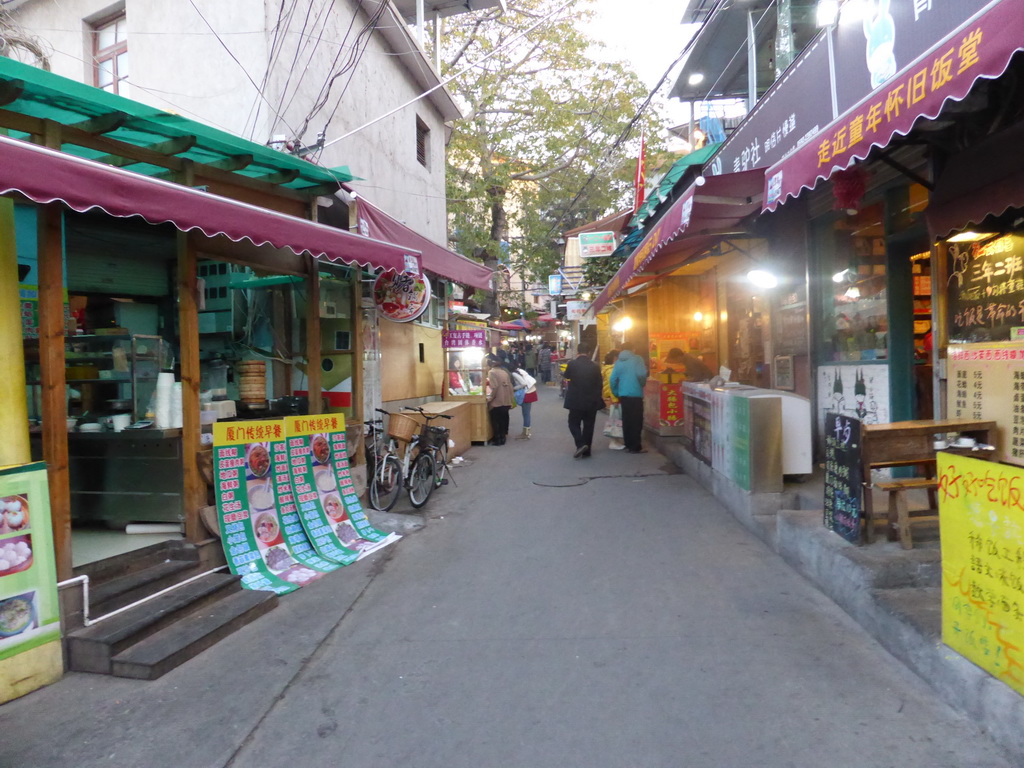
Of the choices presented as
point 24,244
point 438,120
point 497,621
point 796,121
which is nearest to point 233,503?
point 497,621

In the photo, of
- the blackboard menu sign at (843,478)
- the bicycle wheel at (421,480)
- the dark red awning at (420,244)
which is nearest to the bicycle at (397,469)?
the bicycle wheel at (421,480)

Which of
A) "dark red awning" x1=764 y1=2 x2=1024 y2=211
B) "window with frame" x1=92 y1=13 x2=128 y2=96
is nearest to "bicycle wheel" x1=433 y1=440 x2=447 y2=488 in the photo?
"dark red awning" x1=764 y1=2 x2=1024 y2=211

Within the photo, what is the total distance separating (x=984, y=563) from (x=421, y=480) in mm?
5897

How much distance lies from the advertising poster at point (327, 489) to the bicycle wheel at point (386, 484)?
0.82 m

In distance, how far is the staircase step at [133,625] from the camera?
3748 millimetres

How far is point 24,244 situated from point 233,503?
304 centimetres

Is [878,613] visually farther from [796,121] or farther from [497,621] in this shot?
[796,121]

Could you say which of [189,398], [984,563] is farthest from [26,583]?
[984,563]

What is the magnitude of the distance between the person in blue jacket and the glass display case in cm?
716

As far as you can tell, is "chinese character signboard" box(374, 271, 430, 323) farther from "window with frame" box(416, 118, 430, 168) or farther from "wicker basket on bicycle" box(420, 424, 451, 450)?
"window with frame" box(416, 118, 430, 168)

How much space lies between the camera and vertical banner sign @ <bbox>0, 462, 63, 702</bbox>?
11.3ft

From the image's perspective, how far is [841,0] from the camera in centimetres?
591

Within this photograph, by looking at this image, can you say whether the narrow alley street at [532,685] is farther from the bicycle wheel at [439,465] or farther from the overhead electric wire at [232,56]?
the overhead electric wire at [232,56]

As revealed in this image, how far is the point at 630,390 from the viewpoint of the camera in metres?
10.8
